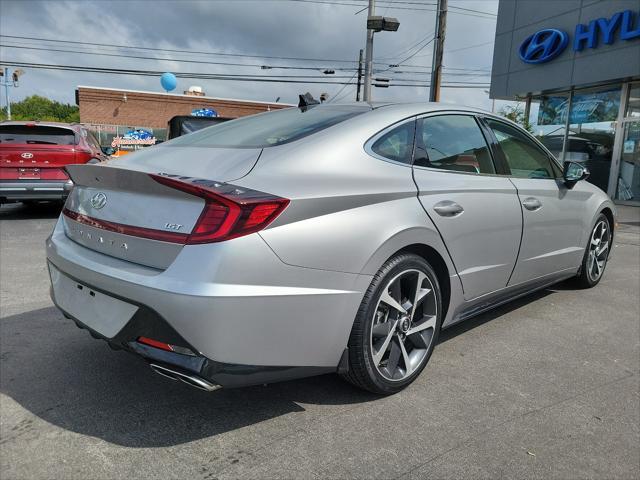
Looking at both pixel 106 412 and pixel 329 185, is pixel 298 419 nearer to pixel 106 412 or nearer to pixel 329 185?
pixel 106 412

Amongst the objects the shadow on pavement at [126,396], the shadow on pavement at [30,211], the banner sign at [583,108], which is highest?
the banner sign at [583,108]

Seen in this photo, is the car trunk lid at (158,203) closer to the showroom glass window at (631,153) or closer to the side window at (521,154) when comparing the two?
the side window at (521,154)

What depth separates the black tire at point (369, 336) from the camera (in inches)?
93.7

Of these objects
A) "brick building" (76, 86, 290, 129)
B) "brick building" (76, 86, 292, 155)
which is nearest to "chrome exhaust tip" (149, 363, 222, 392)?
"brick building" (76, 86, 292, 155)

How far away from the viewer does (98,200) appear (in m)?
2.44

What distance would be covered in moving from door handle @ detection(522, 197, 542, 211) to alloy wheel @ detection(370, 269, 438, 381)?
1.16 meters

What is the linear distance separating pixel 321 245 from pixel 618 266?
5.27 m

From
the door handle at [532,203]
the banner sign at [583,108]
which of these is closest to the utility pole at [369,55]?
the banner sign at [583,108]

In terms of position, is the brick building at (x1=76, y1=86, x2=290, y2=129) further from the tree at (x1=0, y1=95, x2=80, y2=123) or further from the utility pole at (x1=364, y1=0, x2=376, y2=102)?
the tree at (x1=0, y1=95, x2=80, y2=123)

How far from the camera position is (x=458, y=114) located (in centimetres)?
329

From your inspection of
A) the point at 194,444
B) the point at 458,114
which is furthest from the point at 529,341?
the point at 194,444

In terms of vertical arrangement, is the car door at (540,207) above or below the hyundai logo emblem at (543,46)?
below

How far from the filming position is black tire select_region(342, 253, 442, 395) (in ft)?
7.81

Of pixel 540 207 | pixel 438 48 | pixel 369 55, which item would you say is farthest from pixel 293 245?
pixel 369 55
